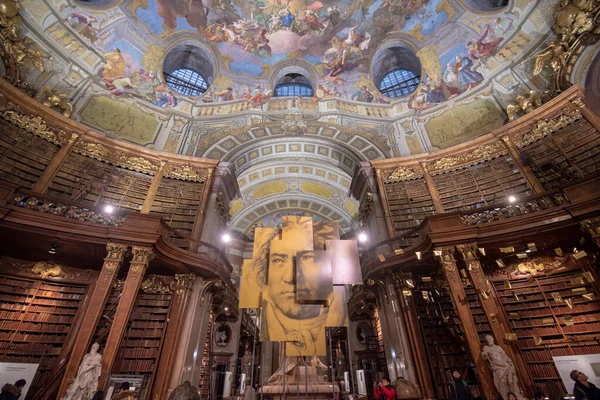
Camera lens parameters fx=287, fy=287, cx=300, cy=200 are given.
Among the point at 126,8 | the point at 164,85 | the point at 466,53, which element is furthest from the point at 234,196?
the point at 466,53

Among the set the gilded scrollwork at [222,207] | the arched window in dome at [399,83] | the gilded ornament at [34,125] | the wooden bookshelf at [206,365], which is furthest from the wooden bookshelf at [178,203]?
the arched window in dome at [399,83]

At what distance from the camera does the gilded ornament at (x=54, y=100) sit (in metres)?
9.91

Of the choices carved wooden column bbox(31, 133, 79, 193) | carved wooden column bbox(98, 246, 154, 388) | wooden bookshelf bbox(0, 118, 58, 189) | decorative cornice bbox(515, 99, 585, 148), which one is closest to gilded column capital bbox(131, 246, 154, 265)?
carved wooden column bbox(98, 246, 154, 388)

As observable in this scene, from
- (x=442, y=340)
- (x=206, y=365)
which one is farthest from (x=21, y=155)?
(x=442, y=340)

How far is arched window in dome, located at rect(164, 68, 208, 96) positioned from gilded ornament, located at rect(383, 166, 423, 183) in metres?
10.6

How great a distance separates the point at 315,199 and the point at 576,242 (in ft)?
42.5

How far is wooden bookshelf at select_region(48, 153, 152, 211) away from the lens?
29.6ft

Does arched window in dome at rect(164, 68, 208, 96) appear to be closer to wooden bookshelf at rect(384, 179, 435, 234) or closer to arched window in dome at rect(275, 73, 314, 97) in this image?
arched window in dome at rect(275, 73, 314, 97)

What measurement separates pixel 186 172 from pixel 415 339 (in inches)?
398

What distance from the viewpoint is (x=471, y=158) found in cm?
1075

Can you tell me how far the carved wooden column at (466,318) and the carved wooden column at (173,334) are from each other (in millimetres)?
7466

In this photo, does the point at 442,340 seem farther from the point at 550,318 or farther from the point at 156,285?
the point at 156,285

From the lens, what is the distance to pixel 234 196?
14.0 meters

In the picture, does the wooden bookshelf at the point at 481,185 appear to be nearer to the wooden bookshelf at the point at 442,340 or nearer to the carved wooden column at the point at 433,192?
the carved wooden column at the point at 433,192
